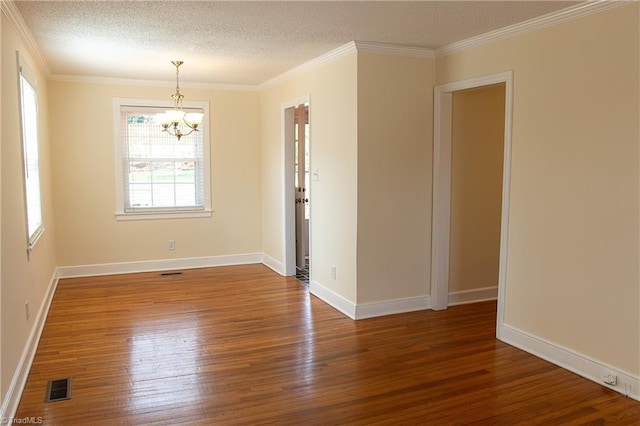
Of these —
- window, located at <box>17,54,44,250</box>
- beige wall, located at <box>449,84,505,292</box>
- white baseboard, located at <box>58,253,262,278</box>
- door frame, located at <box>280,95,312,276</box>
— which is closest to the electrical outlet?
beige wall, located at <box>449,84,505,292</box>

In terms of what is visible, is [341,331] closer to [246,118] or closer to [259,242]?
[259,242]

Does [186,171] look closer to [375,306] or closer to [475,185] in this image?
[375,306]

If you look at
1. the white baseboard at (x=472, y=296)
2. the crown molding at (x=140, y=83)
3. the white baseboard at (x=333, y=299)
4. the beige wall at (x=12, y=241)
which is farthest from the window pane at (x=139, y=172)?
the white baseboard at (x=472, y=296)

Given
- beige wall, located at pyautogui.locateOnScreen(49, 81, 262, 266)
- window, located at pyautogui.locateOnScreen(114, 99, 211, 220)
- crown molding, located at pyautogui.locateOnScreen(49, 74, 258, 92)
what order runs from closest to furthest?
crown molding, located at pyautogui.locateOnScreen(49, 74, 258, 92) < beige wall, located at pyautogui.locateOnScreen(49, 81, 262, 266) < window, located at pyautogui.locateOnScreen(114, 99, 211, 220)

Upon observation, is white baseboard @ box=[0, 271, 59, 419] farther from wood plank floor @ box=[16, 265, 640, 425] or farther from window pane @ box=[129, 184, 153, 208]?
window pane @ box=[129, 184, 153, 208]

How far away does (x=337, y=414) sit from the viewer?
287 centimetres

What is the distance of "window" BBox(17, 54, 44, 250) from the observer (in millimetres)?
3744

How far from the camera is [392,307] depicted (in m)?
4.70

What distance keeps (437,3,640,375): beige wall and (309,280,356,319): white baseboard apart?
1356 millimetres

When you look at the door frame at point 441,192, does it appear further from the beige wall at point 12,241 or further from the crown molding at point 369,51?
the beige wall at point 12,241

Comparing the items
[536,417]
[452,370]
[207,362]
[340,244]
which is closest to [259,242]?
[340,244]

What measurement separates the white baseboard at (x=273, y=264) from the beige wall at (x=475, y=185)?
2295 millimetres

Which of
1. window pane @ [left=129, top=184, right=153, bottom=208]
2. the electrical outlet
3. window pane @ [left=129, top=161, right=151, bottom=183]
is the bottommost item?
the electrical outlet

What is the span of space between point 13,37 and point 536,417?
410cm
